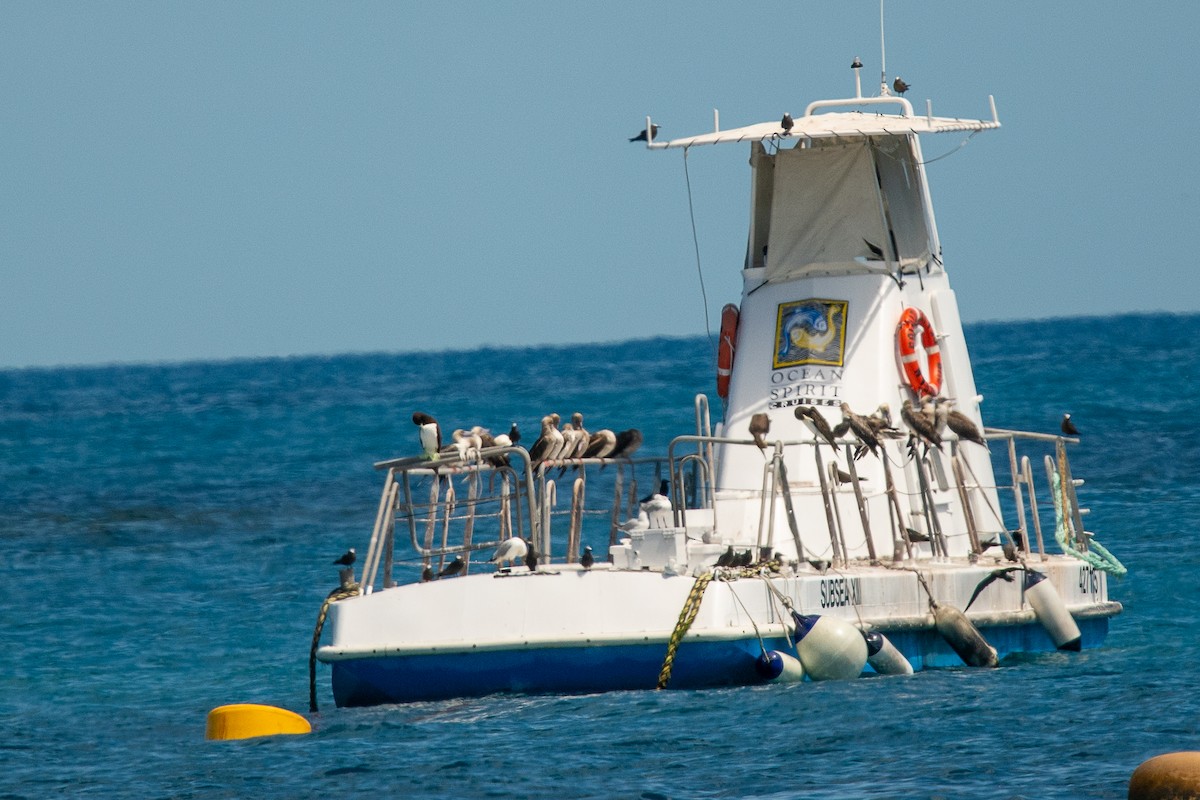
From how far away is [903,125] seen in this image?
2253cm

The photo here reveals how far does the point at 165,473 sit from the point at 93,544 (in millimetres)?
19074

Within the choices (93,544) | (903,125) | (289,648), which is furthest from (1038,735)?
(93,544)

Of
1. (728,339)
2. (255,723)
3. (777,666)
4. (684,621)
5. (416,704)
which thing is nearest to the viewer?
(684,621)

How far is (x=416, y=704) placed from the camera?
64.4ft

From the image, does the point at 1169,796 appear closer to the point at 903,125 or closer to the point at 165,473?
the point at 903,125

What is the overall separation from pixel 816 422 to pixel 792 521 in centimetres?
114

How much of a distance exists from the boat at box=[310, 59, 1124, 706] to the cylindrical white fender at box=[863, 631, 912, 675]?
0.02 m

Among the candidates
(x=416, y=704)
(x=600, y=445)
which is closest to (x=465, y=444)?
(x=600, y=445)

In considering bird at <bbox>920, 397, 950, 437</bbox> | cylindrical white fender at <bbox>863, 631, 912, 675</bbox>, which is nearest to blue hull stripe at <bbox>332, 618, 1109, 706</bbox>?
cylindrical white fender at <bbox>863, 631, 912, 675</bbox>

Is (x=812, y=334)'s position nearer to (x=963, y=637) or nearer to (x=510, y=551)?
(x=963, y=637)

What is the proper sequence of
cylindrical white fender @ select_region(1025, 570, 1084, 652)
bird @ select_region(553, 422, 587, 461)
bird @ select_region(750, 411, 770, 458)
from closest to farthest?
1. bird @ select_region(750, 411, 770, 458)
2. bird @ select_region(553, 422, 587, 461)
3. cylindrical white fender @ select_region(1025, 570, 1084, 652)

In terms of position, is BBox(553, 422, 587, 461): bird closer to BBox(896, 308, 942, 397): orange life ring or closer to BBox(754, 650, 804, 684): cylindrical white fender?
BBox(754, 650, 804, 684): cylindrical white fender

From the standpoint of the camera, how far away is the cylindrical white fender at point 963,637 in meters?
20.9

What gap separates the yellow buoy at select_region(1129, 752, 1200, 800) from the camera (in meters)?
14.7
